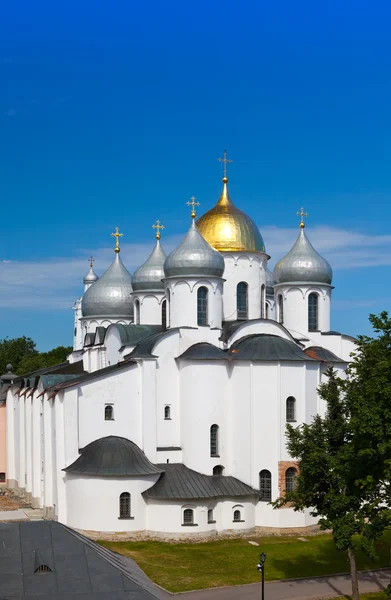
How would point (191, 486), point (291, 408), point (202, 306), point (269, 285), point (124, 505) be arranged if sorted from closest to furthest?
1. point (124, 505)
2. point (191, 486)
3. point (291, 408)
4. point (202, 306)
5. point (269, 285)

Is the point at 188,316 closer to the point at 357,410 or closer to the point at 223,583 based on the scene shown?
the point at 223,583

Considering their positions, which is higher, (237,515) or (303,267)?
(303,267)

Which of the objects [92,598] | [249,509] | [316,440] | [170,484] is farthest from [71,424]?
[92,598]

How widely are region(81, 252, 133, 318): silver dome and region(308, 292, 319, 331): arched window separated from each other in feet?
36.2

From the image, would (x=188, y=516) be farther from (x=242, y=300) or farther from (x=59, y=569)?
(x=59, y=569)

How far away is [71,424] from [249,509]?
7579mm

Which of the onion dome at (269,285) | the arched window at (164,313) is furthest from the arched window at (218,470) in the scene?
the onion dome at (269,285)

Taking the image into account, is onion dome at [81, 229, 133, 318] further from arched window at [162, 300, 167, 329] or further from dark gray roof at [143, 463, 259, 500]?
dark gray roof at [143, 463, 259, 500]

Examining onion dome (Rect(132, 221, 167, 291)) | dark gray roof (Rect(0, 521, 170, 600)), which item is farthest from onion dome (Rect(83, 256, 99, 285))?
dark gray roof (Rect(0, 521, 170, 600))

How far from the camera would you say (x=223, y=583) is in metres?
26.7

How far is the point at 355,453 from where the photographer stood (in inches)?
846

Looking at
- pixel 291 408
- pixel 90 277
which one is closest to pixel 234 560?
pixel 291 408

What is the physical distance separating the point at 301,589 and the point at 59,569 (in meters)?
12.6

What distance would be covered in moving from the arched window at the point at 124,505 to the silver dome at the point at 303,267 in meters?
12.9
